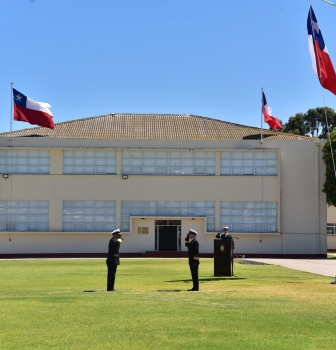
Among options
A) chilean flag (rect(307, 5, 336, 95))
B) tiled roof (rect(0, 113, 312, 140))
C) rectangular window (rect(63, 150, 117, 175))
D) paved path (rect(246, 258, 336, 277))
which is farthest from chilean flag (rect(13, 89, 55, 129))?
chilean flag (rect(307, 5, 336, 95))

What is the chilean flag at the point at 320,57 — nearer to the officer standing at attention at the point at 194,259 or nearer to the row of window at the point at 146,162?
the officer standing at attention at the point at 194,259

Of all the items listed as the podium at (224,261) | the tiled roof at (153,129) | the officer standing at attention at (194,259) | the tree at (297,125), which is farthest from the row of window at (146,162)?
the tree at (297,125)

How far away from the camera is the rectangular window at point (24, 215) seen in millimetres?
53250

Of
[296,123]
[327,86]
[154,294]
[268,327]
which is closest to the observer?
[268,327]

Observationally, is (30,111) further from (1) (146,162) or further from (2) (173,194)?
(2) (173,194)

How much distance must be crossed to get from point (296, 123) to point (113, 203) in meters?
57.6

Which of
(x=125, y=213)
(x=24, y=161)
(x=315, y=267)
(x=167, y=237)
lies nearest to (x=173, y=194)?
(x=167, y=237)

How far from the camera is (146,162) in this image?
54312mm

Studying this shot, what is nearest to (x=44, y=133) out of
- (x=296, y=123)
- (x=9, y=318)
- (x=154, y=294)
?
(x=154, y=294)

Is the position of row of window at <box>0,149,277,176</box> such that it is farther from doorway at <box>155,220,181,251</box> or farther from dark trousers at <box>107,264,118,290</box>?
dark trousers at <box>107,264,118,290</box>

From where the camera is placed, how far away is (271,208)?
54.2 m

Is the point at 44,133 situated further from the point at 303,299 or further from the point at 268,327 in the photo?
the point at 268,327

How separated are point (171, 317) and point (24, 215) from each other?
4110cm

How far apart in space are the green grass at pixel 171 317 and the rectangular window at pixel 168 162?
32.3 meters
